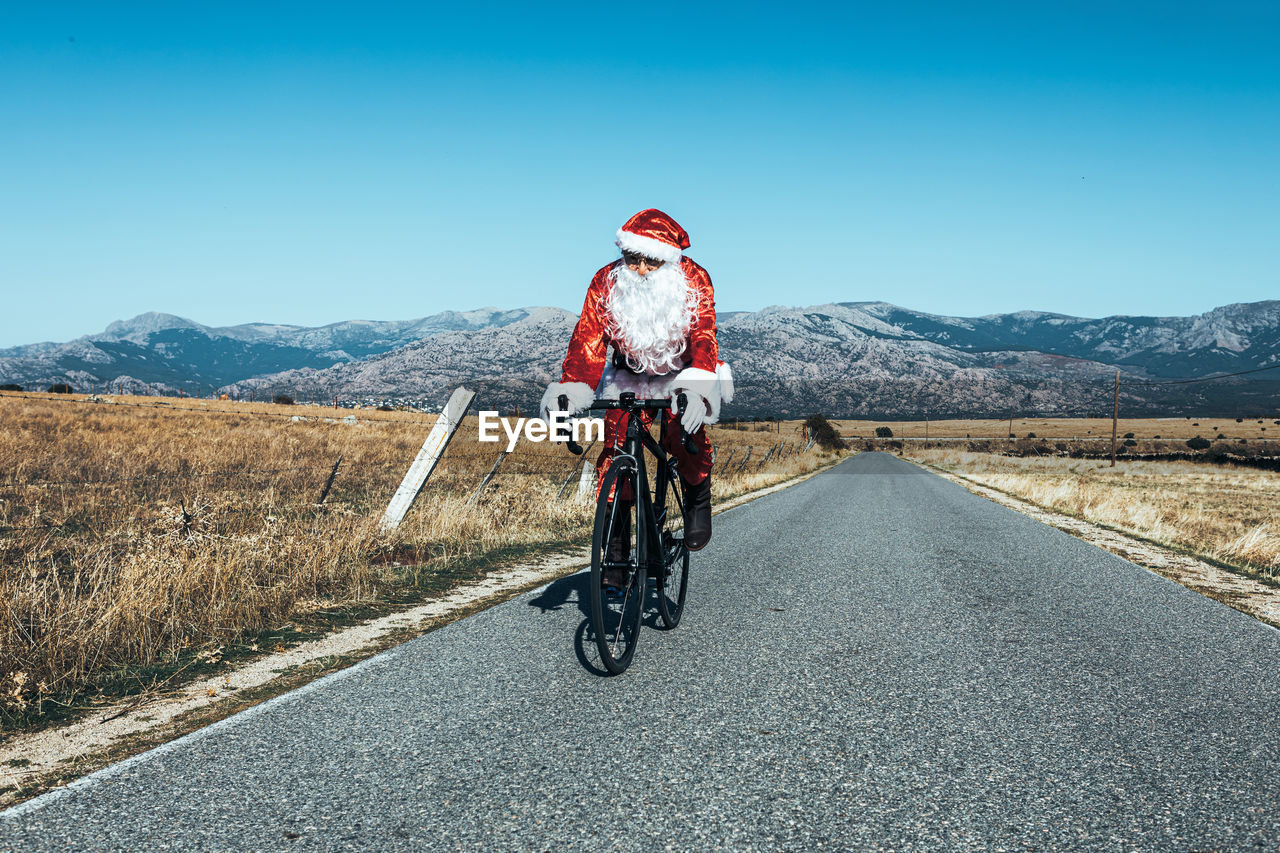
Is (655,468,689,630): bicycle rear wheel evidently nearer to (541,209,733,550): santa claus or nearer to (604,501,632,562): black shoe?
(541,209,733,550): santa claus

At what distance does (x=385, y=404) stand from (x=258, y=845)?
8555 centimetres

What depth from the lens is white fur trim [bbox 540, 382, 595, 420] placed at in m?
4.74

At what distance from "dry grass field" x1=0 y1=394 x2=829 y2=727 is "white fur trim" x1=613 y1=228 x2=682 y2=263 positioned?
337cm

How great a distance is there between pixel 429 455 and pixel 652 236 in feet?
14.1

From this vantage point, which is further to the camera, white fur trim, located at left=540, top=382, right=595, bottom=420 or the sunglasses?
the sunglasses

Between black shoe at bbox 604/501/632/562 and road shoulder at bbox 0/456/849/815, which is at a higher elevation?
black shoe at bbox 604/501/632/562

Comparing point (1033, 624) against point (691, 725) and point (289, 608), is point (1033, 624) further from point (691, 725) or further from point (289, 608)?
point (289, 608)

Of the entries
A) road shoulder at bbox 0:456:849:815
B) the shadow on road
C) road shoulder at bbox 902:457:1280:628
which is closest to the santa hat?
the shadow on road

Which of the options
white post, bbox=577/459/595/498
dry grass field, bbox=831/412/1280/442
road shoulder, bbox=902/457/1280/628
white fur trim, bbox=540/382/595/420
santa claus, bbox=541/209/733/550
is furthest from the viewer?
dry grass field, bbox=831/412/1280/442

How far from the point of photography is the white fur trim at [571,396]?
15.5 ft

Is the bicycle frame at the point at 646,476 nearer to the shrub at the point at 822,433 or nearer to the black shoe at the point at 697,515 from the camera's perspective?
the black shoe at the point at 697,515

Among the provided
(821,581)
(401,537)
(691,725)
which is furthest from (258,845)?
(401,537)

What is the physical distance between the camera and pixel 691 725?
358cm

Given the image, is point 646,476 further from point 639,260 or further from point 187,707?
point 187,707
